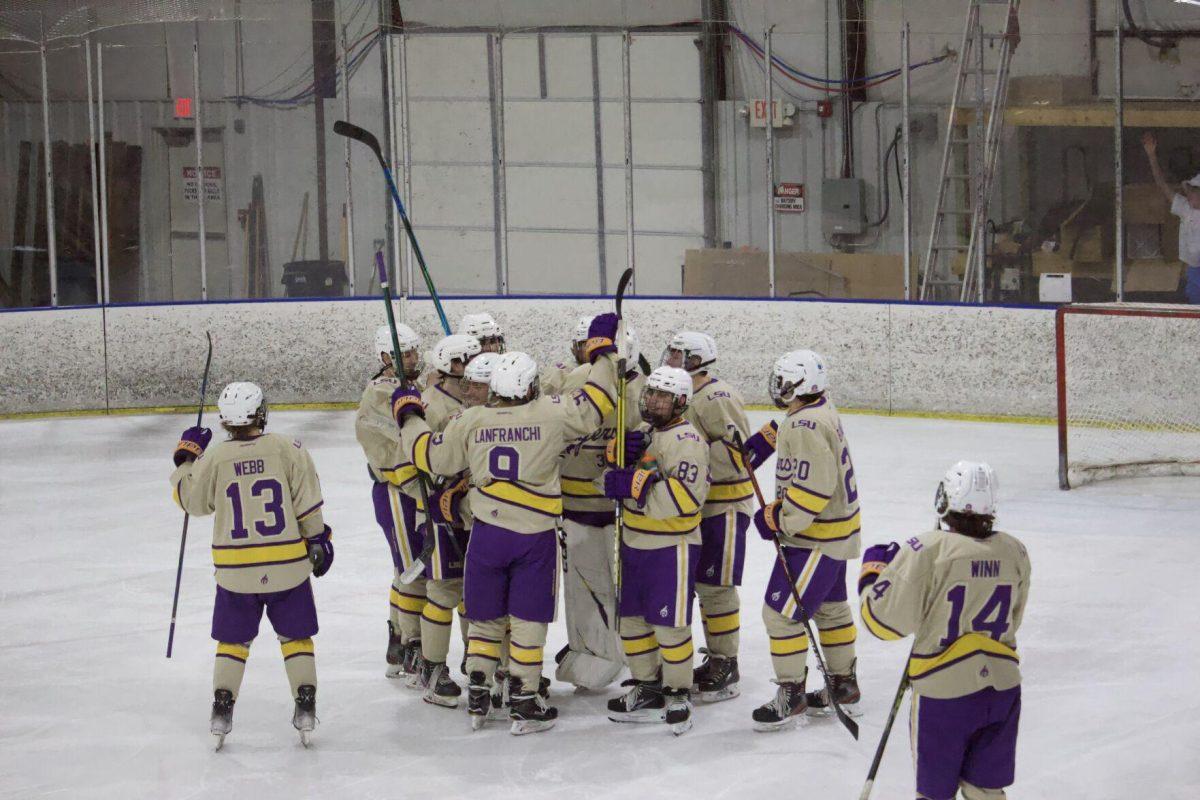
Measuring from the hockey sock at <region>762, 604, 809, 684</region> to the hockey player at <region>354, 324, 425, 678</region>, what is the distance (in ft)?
4.03

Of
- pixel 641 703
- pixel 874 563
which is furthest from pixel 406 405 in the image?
pixel 874 563

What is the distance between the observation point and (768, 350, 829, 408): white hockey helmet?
4590 millimetres

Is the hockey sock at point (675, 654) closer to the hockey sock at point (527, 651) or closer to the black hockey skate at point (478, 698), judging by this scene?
the hockey sock at point (527, 651)

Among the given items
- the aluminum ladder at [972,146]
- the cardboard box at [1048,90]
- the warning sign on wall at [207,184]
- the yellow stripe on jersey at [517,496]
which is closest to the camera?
the yellow stripe on jersey at [517,496]

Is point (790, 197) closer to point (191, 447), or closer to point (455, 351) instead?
point (455, 351)

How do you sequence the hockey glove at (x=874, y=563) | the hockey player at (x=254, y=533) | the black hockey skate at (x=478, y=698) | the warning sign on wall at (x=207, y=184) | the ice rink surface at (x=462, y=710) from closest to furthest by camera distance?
the hockey glove at (x=874, y=563), the ice rink surface at (x=462, y=710), the hockey player at (x=254, y=533), the black hockey skate at (x=478, y=698), the warning sign on wall at (x=207, y=184)

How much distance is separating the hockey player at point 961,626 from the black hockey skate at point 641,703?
147 cm

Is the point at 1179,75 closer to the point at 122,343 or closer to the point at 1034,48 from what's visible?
the point at 1034,48

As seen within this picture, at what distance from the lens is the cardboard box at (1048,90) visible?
384 inches

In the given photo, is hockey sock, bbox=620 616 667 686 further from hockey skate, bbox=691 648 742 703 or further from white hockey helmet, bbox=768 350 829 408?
white hockey helmet, bbox=768 350 829 408

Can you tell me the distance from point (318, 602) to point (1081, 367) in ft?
14.2

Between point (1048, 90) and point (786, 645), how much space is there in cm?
631

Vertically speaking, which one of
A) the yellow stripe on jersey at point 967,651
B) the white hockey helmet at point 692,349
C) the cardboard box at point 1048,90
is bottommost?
the yellow stripe on jersey at point 967,651

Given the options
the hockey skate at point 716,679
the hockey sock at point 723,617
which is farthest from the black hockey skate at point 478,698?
the hockey sock at point 723,617
